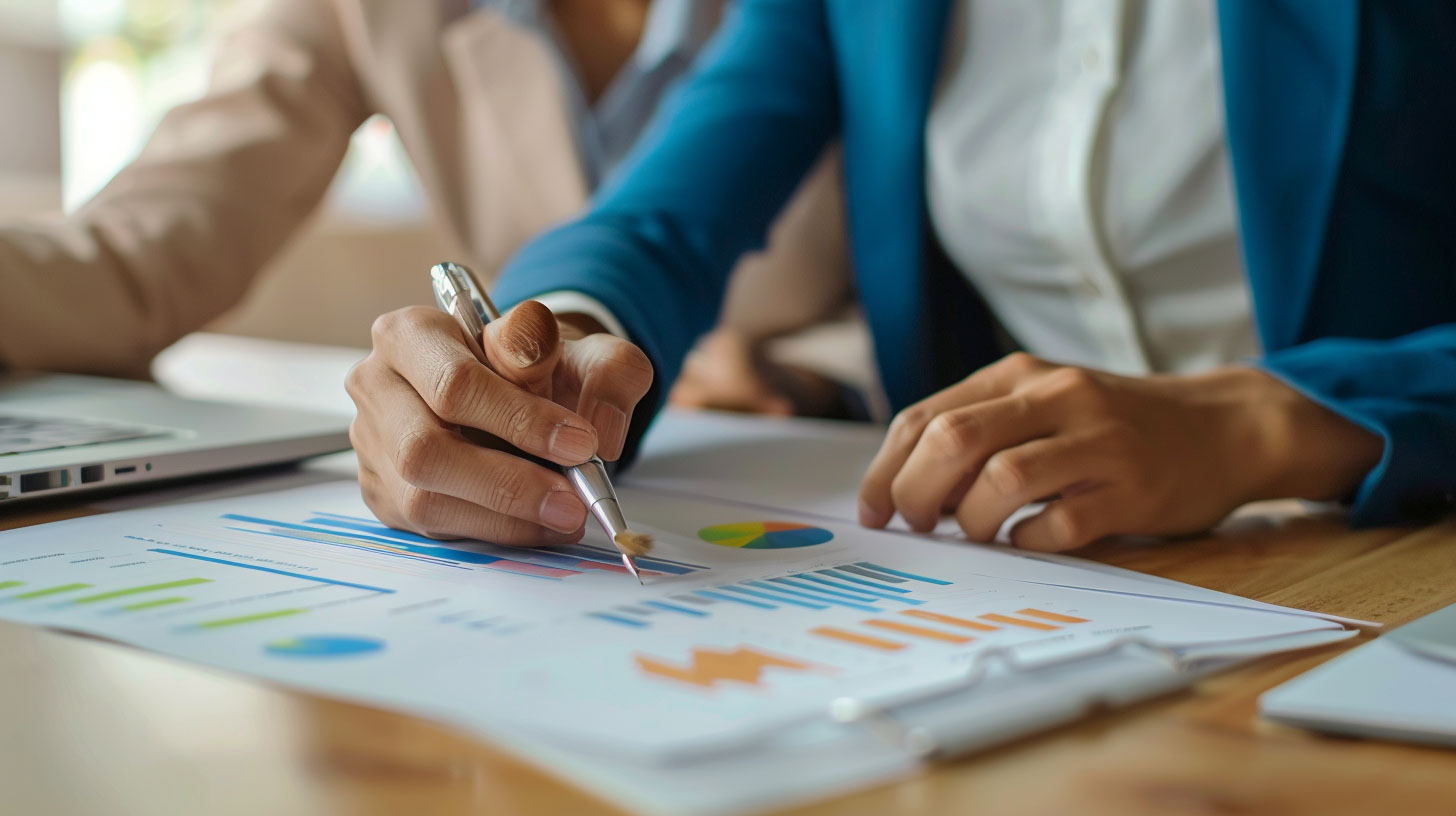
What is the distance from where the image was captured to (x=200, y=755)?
255 millimetres

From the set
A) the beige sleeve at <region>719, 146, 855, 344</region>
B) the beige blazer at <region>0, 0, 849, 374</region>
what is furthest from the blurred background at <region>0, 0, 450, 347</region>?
the beige sleeve at <region>719, 146, 855, 344</region>

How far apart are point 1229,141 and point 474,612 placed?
55cm

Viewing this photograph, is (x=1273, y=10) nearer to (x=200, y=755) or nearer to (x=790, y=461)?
(x=790, y=461)

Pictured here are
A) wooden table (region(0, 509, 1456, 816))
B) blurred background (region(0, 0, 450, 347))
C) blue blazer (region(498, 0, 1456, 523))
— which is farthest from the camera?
blurred background (region(0, 0, 450, 347))

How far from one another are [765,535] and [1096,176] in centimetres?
44

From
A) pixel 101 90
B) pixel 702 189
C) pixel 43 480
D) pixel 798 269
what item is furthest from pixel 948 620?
pixel 101 90

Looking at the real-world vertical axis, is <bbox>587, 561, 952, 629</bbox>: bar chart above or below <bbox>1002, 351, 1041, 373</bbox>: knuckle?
below

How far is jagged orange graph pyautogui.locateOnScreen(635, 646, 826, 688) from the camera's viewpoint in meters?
0.29

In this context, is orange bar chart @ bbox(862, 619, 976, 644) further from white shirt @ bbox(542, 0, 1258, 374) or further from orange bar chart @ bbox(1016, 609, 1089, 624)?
white shirt @ bbox(542, 0, 1258, 374)

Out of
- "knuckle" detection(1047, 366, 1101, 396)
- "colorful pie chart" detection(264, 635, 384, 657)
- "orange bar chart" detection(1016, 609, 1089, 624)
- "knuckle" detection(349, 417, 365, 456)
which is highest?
"knuckle" detection(1047, 366, 1101, 396)

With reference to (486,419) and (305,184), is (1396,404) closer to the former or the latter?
(486,419)

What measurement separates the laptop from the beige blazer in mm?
99

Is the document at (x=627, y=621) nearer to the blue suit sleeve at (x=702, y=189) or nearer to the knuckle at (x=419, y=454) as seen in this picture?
the knuckle at (x=419, y=454)

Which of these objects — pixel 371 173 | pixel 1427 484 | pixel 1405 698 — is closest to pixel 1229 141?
pixel 1427 484
